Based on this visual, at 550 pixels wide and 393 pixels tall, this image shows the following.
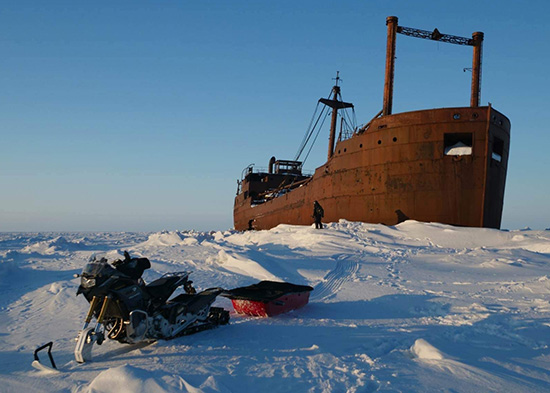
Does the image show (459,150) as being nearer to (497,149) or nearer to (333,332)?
(497,149)

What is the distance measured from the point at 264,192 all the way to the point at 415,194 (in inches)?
814

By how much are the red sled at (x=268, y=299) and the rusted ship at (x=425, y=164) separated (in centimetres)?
1134

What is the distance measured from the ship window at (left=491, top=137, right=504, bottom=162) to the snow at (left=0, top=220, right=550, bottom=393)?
5.95 metres

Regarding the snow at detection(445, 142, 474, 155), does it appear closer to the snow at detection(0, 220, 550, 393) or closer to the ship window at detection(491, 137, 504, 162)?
the ship window at detection(491, 137, 504, 162)

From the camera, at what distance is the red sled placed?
6.66 metres

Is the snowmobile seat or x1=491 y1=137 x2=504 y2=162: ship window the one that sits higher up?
x1=491 y1=137 x2=504 y2=162: ship window

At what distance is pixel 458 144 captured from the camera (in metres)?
17.1

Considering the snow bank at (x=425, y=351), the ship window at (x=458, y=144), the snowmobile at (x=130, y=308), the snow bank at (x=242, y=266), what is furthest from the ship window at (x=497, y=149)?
the snowmobile at (x=130, y=308)

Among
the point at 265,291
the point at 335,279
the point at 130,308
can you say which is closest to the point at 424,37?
the point at 335,279

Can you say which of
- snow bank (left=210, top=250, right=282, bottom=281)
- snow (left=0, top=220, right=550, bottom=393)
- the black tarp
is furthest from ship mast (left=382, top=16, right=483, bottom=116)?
the black tarp

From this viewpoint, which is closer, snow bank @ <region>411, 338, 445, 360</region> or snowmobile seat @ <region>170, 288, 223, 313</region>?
snow bank @ <region>411, 338, 445, 360</region>

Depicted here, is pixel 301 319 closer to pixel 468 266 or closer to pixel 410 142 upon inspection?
pixel 468 266

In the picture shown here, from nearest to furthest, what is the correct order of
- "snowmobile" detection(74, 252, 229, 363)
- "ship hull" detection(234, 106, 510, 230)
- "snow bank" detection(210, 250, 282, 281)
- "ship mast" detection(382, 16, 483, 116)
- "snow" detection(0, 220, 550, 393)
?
"snow" detection(0, 220, 550, 393) → "snowmobile" detection(74, 252, 229, 363) → "snow bank" detection(210, 250, 282, 281) → "ship hull" detection(234, 106, 510, 230) → "ship mast" detection(382, 16, 483, 116)

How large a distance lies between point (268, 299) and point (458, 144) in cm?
1322
